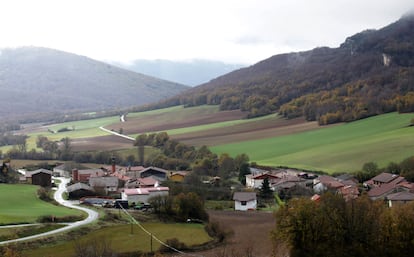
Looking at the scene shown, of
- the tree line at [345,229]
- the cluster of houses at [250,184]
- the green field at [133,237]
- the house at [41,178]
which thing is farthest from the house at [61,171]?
the tree line at [345,229]

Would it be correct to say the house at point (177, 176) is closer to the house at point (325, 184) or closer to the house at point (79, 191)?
the house at point (79, 191)

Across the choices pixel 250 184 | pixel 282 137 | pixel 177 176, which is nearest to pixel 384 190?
pixel 250 184

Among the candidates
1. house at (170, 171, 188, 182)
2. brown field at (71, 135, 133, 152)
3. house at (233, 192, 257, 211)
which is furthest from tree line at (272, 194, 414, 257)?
brown field at (71, 135, 133, 152)

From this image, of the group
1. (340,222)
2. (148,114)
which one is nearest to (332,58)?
(148,114)

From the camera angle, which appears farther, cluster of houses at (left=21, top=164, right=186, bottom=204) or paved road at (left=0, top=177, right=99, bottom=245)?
cluster of houses at (left=21, top=164, right=186, bottom=204)

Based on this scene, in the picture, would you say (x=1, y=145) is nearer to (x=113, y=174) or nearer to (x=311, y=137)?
(x=113, y=174)

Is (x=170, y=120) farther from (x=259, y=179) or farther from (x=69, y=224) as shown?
(x=69, y=224)

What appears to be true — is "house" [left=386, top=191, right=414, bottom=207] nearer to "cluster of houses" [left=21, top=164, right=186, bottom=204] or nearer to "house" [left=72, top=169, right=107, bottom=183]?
"cluster of houses" [left=21, top=164, right=186, bottom=204]
